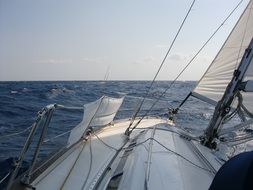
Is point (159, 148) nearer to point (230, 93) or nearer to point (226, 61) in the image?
point (230, 93)

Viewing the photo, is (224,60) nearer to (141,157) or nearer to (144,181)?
(141,157)

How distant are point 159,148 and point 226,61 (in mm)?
1487

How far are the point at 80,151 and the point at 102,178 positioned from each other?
0.96 metres

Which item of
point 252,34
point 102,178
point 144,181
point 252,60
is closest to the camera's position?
point 144,181

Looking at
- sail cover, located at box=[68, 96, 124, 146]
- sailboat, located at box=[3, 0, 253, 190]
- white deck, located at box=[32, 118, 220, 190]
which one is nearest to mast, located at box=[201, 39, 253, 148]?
sailboat, located at box=[3, 0, 253, 190]

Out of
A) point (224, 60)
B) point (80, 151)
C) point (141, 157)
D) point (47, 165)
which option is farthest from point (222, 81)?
point (47, 165)

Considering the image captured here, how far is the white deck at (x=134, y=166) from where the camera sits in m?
2.71

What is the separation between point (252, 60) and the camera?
11.2ft

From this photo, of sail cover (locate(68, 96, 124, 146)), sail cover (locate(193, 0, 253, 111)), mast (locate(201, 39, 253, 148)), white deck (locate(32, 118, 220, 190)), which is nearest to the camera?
white deck (locate(32, 118, 220, 190))

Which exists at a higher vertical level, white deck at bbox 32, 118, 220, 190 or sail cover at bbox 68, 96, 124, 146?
sail cover at bbox 68, 96, 124, 146

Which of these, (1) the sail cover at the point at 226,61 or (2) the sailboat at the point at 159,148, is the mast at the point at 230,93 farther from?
(1) the sail cover at the point at 226,61

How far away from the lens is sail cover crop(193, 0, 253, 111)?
4.02 metres

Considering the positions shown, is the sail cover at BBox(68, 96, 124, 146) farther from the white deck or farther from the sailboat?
the white deck

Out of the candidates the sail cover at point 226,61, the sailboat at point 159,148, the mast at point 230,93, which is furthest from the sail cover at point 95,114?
the mast at point 230,93
